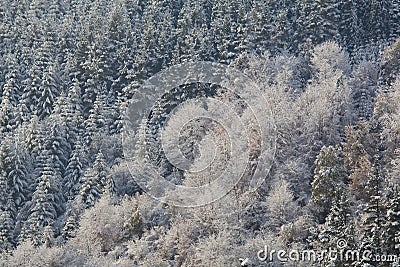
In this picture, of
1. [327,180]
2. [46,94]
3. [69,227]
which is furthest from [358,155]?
[46,94]

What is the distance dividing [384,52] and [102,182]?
33707 millimetres

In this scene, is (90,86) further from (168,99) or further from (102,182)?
(102,182)

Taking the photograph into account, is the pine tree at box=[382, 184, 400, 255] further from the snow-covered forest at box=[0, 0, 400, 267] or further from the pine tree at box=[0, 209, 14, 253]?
the pine tree at box=[0, 209, 14, 253]

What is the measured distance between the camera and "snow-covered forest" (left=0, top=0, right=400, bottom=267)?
44.7 meters

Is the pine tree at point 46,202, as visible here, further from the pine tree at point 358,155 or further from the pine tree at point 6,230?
the pine tree at point 358,155

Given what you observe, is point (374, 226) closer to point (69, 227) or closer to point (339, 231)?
point (339, 231)

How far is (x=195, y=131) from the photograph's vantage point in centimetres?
6122

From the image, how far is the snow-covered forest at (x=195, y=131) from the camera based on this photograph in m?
44.7

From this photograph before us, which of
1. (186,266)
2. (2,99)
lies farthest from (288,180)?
(2,99)

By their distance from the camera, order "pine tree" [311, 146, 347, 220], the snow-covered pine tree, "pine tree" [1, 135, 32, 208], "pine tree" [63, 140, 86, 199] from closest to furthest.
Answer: the snow-covered pine tree, "pine tree" [311, 146, 347, 220], "pine tree" [1, 135, 32, 208], "pine tree" [63, 140, 86, 199]

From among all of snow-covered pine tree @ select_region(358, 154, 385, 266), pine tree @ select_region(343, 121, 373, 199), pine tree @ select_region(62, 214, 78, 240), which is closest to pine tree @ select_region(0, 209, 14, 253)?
pine tree @ select_region(62, 214, 78, 240)

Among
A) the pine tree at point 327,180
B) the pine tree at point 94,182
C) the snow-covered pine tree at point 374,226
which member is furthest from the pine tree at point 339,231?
the pine tree at point 94,182

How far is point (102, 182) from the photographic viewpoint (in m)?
62.2

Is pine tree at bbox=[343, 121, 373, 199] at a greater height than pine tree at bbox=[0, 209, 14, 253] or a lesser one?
greater
